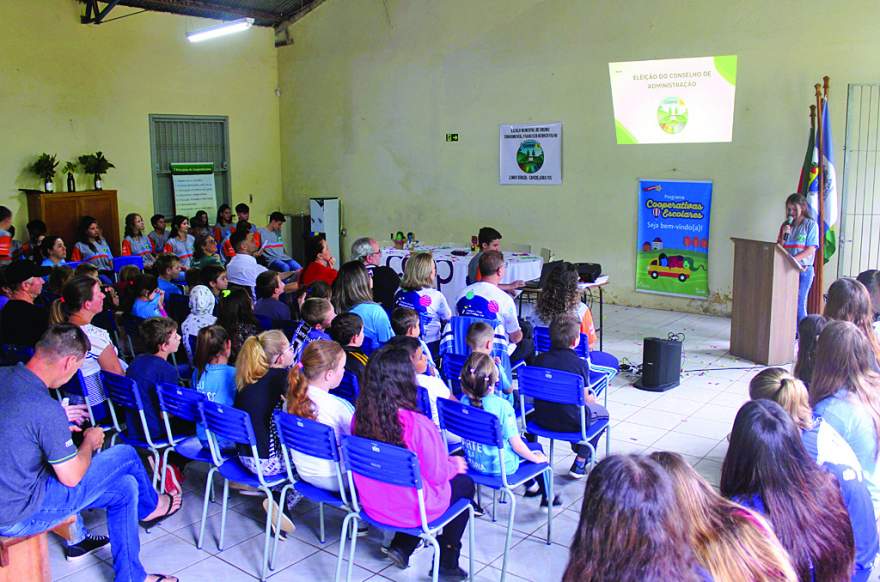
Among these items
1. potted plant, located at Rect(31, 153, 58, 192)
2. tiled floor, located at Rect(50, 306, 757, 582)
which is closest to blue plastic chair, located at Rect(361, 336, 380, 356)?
tiled floor, located at Rect(50, 306, 757, 582)

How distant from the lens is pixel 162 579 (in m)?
3.74

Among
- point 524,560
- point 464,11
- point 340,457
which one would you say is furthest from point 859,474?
point 464,11

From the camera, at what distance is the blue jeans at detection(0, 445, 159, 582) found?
341 cm

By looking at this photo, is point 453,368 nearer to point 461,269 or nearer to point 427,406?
point 427,406

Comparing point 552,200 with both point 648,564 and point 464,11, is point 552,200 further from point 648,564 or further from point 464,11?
point 648,564

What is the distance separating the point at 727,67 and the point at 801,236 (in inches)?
96.3

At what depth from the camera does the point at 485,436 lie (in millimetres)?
3752

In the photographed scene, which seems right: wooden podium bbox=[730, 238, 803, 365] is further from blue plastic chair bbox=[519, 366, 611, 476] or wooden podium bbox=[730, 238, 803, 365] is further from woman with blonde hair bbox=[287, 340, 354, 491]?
woman with blonde hair bbox=[287, 340, 354, 491]

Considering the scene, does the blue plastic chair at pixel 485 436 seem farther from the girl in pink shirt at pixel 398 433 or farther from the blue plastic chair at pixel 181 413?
the blue plastic chair at pixel 181 413

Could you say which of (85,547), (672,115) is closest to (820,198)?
(672,115)

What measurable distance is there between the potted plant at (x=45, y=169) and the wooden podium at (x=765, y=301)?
861 centimetres

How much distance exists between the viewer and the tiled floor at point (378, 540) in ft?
12.8

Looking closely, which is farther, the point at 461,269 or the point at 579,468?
the point at 461,269

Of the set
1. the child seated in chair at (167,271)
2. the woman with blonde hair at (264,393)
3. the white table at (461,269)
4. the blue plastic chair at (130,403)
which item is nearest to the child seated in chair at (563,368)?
the woman with blonde hair at (264,393)
